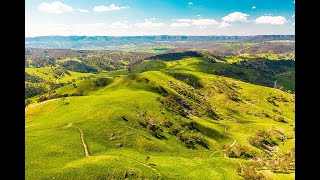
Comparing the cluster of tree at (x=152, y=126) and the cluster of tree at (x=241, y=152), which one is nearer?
the cluster of tree at (x=241, y=152)

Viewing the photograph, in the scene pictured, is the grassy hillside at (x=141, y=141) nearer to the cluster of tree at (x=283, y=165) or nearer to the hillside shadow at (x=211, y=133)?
the hillside shadow at (x=211, y=133)

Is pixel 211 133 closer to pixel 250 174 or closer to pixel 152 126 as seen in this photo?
pixel 152 126

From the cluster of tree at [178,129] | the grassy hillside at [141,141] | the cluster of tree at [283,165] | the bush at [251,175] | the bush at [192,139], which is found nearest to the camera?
the grassy hillside at [141,141]

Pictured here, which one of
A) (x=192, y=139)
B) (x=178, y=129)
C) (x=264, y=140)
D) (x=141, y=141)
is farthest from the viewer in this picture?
(x=264, y=140)

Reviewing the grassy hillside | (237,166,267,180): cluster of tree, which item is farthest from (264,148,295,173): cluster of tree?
(237,166,267,180): cluster of tree

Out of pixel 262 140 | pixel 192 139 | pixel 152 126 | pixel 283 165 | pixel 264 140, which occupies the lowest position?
pixel 264 140

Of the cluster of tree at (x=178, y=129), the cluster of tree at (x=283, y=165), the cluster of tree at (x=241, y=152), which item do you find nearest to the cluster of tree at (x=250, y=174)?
the cluster of tree at (x=283, y=165)

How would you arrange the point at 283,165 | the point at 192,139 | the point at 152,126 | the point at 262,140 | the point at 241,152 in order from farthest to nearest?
the point at 262,140 < the point at 152,126 < the point at 192,139 < the point at 241,152 < the point at 283,165

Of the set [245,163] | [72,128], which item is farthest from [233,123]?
[72,128]

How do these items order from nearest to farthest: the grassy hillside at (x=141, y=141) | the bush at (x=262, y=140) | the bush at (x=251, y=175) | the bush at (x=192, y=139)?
1. the grassy hillside at (x=141, y=141)
2. the bush at (x=251, y=175)
3. the bush at (x=192, y=139)
4. the bush at (x=262, y=140)

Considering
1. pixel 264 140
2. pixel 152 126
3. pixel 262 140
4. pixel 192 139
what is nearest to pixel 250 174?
pixel 192 139

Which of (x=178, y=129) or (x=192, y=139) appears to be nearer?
(x=192, y=139)
